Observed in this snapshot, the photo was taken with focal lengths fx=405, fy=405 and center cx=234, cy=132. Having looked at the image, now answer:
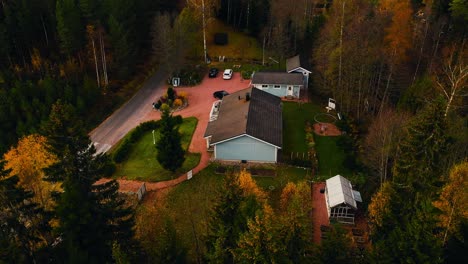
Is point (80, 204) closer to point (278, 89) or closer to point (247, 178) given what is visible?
point (247, 178)

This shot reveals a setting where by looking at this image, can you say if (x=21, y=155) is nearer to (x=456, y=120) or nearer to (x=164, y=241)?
(x=164, y=241)

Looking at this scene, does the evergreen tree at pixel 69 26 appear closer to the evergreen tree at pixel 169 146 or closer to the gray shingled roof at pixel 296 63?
the evergreen tree at pixel 169 146

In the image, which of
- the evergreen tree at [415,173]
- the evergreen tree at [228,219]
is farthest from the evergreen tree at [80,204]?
the evergreen tree at [415,173]

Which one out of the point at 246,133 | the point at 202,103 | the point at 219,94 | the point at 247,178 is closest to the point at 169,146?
the point at 246,133

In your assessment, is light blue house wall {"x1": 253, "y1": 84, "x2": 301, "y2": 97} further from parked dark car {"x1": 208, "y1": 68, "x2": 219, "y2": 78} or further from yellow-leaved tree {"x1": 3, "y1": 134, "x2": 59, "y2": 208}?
yellow-leaved tree {"x1": 3, "y1": 134, "x2": 59, "y2": 208}

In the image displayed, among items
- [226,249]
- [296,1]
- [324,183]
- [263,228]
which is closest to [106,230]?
[226,249]

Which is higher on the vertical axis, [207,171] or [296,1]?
[296,1]

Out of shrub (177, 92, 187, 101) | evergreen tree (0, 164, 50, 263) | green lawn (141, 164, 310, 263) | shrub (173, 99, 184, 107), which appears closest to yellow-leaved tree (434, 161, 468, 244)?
green lawn (141, 164, 310, 263)
